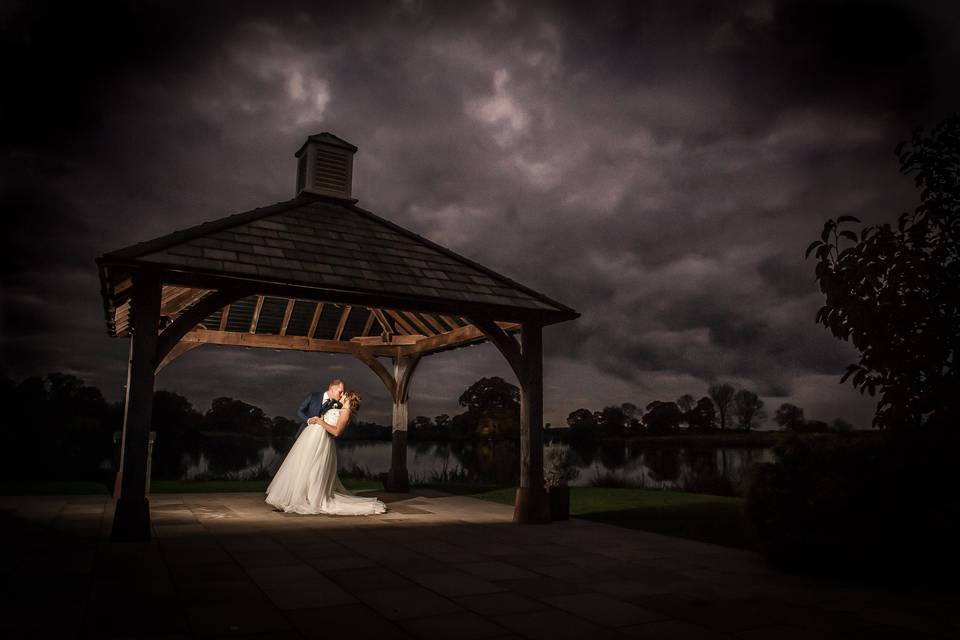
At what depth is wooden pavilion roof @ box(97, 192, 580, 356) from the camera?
24.6 feet

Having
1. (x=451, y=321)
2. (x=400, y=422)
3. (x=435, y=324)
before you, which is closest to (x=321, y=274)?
(x=451, y=321)

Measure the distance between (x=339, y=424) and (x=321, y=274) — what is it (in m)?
3.14

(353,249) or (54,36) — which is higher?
(54,36)

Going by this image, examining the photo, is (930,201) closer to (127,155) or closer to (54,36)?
(127,155)

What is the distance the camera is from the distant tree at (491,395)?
61.9 meters

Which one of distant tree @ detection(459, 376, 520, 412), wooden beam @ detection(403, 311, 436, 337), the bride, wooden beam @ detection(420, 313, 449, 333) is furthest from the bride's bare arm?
distant tree @ detection(459, 376, 520, 412)

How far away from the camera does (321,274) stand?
8.17 metres

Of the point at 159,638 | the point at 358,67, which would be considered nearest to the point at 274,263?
the point at 358,67

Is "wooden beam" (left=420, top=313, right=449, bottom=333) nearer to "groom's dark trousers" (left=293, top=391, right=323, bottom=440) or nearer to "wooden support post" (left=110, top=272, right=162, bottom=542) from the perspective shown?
"groom's dark trousers" (left=293, top=391, right=323, bottom=440)

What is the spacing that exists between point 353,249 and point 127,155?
5.25 m

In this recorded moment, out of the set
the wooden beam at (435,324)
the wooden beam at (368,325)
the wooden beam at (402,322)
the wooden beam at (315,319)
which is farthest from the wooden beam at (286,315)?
the wooden beam at (435,324)

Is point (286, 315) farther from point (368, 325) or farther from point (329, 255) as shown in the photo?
point (329, 255)

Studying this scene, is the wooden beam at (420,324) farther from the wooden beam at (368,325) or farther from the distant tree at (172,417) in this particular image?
the distant tree at (172,417)

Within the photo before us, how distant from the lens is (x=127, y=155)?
36.7 feet
